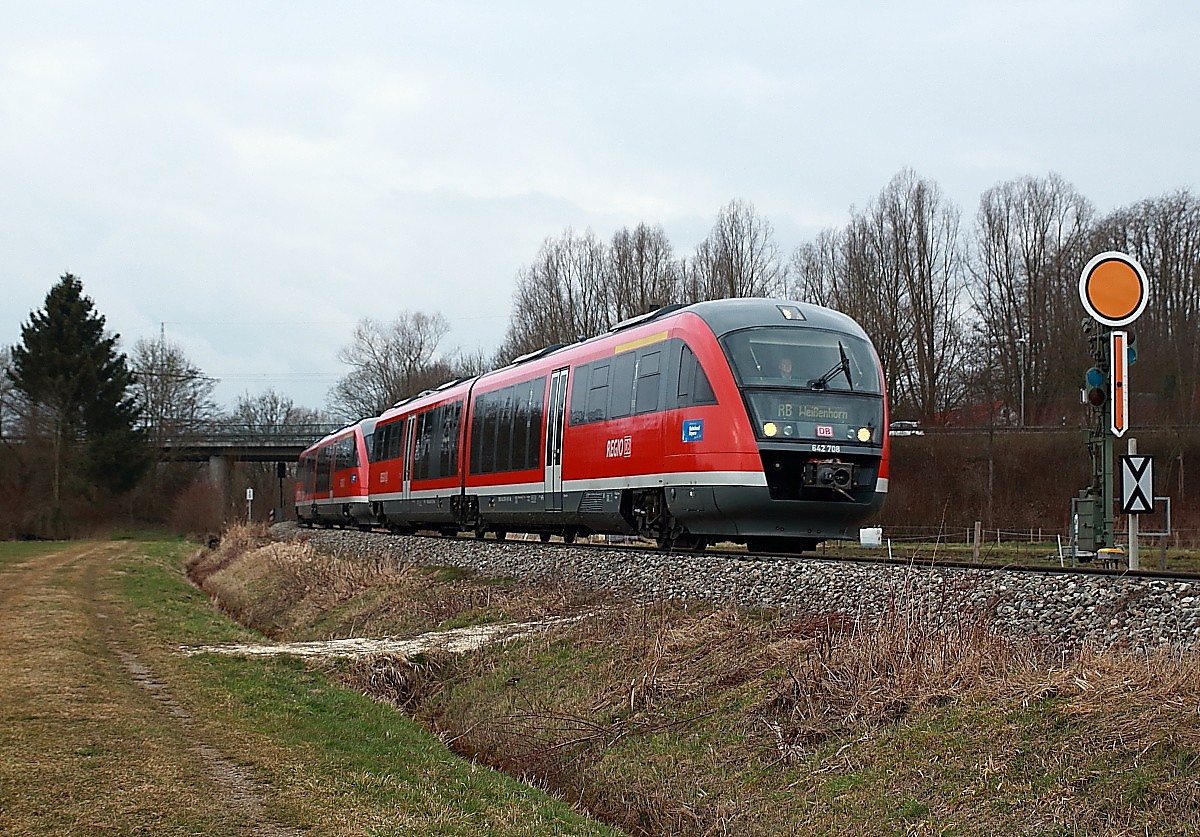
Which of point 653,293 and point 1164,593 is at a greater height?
point 653,293

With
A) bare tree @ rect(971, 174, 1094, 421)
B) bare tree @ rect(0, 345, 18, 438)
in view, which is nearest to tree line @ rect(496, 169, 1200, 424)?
bare tree @ rect(971, 174, 1094, 421)

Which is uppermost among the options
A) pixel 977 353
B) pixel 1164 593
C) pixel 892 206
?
pixel 892 206

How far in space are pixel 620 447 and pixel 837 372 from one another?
3.53m

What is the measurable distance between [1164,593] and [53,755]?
8.44m

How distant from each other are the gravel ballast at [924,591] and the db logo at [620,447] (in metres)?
1.39

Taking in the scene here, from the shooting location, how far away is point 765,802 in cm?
874

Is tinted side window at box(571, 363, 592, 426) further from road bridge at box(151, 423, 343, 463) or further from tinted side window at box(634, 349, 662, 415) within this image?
road bridge at box(151, 423, 343, 463)

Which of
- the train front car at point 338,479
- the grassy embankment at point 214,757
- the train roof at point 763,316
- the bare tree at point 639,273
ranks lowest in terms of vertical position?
the grassy embankment at point 214,757

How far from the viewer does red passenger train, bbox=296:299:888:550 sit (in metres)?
14.9

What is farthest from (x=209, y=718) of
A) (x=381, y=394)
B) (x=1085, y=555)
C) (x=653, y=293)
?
(x=381, y=394)

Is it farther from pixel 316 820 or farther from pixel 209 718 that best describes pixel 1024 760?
pixel 209 718

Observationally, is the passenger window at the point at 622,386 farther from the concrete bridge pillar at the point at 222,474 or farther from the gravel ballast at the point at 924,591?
the concrete bridge pillar at the point at 222,474

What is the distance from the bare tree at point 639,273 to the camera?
57.4 metres

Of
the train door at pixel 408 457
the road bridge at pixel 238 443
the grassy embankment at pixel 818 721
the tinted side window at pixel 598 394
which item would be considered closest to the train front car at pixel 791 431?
the grassy embankment at pixel 818 721
